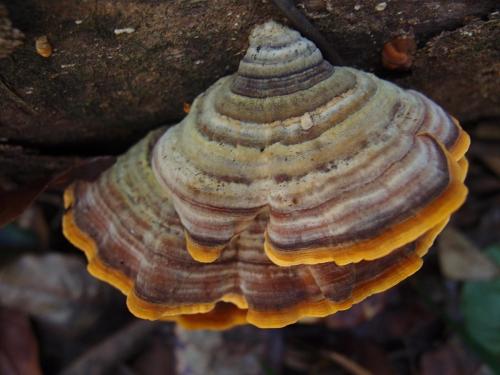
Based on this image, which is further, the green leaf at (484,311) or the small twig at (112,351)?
the small twig at (112,351)

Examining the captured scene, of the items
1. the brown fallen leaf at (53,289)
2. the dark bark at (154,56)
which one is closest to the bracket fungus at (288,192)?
the dark bark at (154,56)

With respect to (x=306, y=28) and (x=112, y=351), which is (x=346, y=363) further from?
(x=306, y=28)

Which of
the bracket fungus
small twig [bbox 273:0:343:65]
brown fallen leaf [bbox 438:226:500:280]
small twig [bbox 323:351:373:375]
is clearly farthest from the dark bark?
small twig [bbox 323:351:373:375]

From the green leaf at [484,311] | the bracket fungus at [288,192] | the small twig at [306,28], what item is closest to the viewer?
the bracket fungus at [288,192]

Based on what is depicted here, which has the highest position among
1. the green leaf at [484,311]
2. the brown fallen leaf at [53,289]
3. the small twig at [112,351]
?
the brown fallen leaf at [53,289]

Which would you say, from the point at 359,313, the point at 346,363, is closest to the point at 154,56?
the point at 359,313

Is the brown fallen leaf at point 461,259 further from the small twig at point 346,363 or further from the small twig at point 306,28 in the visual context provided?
the small twig at point 306,28

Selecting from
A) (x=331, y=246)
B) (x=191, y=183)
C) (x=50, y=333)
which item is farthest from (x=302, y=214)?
(x=50, y=333)
